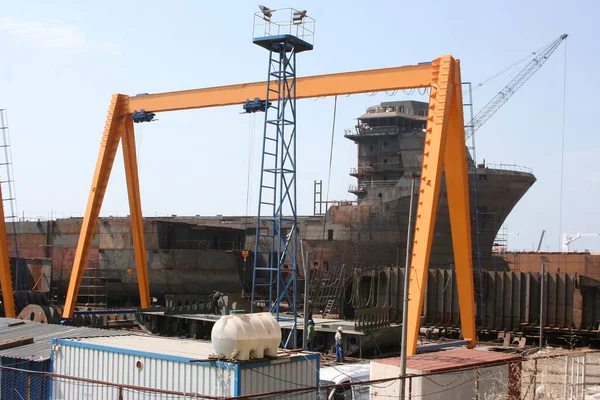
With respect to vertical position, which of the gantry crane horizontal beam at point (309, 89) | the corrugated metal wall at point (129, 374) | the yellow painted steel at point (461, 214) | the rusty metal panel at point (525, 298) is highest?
the gantry crane horizontal beam at point (309, 89)

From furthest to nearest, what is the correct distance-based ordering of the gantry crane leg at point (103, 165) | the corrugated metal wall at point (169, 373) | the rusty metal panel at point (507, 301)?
the gantry crane leg at point (103, 165) < the rusty metal panel at point (507, 301) < the corrugated metal wall at point (169, 373)

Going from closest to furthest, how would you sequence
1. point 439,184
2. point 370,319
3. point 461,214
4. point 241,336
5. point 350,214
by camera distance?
point 241,336 < point 439,184 < point 461,214 < point 370,319 < point 350,214

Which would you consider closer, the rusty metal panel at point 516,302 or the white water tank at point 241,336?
the white water tank at point 241,336

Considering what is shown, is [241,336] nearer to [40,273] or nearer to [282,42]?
[282,42]

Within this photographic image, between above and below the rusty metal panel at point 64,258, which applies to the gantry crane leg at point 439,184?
above

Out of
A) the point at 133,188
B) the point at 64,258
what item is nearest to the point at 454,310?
the point at 133,188

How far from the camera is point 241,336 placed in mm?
12391

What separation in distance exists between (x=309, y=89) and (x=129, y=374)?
15.3 m

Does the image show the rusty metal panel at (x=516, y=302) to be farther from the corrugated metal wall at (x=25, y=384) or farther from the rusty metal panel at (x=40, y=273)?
the rusty metal panel at (x=40, y=273)

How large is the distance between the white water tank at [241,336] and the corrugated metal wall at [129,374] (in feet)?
1.19

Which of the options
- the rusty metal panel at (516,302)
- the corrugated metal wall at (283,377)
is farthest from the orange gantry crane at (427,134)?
the rusty metal panel at (516,302)

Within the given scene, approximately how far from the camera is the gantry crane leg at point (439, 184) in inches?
808

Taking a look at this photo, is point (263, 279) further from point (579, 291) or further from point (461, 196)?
point (461, 196)

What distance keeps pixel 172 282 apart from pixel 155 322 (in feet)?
37.8
